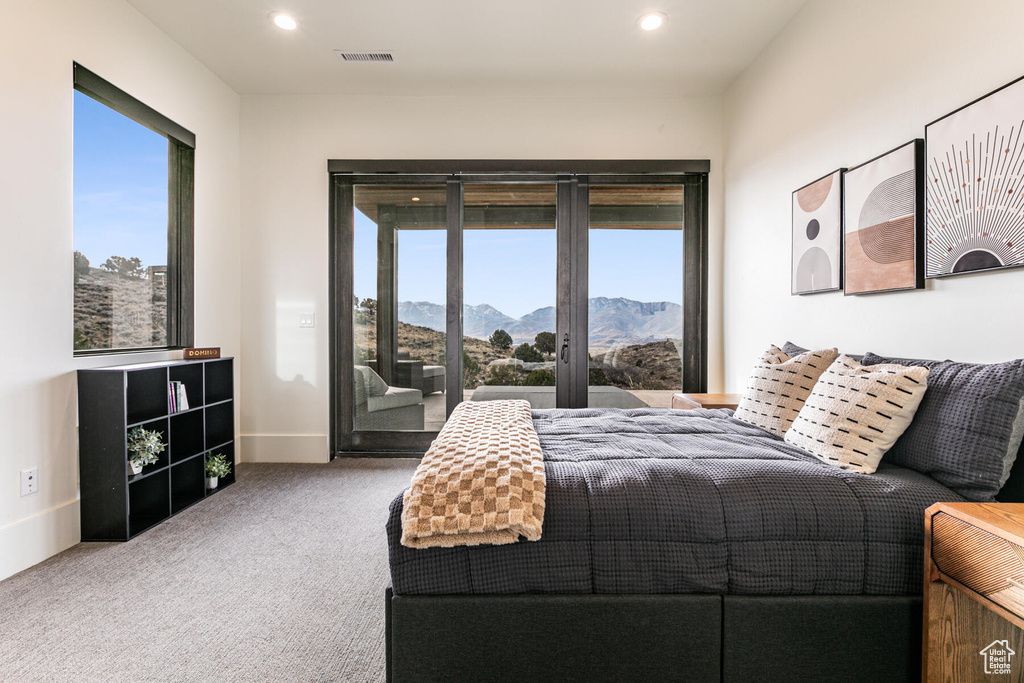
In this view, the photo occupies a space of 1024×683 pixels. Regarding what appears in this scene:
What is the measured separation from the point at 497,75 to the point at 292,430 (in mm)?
3163

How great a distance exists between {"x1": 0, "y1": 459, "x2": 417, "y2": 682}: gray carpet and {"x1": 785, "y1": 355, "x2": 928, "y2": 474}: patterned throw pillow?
1635 mm

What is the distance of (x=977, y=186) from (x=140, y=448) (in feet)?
12.6

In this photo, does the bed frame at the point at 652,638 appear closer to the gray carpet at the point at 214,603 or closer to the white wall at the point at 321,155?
the gray carpet at the point at 214,603

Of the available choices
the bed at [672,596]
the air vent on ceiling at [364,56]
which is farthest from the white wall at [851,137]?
the air vent on ceiling at [364,56]

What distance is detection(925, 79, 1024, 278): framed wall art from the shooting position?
1.57 metres

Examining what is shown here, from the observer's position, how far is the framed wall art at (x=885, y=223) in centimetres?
196

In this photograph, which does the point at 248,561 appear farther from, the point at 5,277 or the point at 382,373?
the point at 382,373

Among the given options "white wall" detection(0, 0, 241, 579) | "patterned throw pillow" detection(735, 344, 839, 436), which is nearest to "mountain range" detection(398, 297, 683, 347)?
"patterned throw pillow" detection(735, 344, 839, 436)

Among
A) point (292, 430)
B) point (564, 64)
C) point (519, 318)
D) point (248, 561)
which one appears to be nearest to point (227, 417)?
point (292, 430)

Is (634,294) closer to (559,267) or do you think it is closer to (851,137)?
(559,267)

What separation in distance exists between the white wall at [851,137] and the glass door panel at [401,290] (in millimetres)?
2294

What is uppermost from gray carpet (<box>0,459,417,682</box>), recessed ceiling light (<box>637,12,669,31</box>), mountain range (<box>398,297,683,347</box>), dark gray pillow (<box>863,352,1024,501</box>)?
recessed ceiling light (<box>637,12,669,31</box>)

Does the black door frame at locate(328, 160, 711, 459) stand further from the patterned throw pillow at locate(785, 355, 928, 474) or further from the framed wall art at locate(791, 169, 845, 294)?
the patterned throw pillow at locate(785, 355, 928, 474)

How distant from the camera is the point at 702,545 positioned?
1.35 metres
